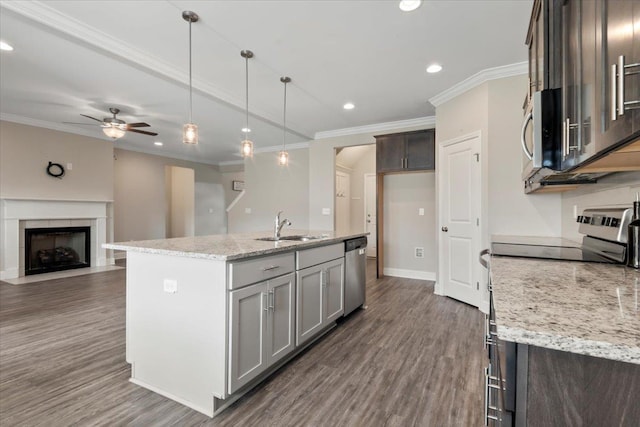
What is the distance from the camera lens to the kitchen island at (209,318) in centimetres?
168

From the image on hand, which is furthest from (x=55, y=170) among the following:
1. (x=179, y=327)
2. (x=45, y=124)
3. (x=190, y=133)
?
(x=179, y=327)

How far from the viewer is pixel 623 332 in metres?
0.60

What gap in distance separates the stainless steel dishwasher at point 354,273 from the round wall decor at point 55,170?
560 centimetres

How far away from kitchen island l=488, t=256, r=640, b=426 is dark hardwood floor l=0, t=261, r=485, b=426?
1.22 meters

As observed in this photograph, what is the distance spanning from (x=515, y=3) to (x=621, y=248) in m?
1.92

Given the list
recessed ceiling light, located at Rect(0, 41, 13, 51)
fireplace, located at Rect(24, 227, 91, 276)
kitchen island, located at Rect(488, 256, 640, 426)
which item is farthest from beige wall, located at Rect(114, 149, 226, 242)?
kitchen island, located at Rect(488, 256, 640, 426)

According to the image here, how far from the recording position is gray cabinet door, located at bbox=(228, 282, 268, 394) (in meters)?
1.69

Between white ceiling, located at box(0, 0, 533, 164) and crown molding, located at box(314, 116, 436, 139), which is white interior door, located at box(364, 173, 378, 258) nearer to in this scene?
crown molding, located at box(314, 116, 436, 139)

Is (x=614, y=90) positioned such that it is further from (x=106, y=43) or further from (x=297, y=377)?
(x=106, y=43)

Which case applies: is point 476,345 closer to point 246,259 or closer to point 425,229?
point 246,259

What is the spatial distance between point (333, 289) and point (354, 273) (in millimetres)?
502

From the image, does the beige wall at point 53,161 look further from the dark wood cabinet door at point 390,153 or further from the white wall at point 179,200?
the dark wood cabinet door at point 390,153

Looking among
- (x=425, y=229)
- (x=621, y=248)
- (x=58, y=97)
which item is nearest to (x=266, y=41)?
(x=621, y=248)

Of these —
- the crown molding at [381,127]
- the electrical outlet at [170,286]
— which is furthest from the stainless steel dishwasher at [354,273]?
the crown molding at [381,127]
